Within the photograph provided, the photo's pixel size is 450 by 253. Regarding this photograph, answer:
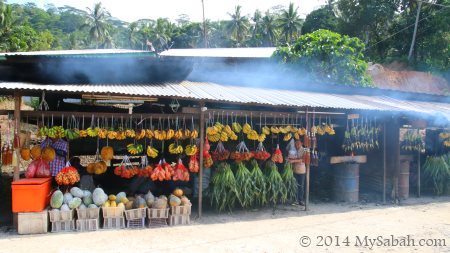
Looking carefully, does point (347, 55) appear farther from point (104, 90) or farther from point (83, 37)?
point (83, 37)

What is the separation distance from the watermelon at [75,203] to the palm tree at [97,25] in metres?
47.2

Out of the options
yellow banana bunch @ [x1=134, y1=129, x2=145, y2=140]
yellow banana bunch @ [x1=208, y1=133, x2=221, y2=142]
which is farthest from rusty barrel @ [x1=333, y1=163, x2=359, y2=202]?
yellow banana bunch @ [x1=134, y1=129, x2=145, y2=140]

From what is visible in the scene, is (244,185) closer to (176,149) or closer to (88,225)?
(176,149)

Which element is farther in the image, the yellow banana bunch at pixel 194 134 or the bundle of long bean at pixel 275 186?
the bundle of long bean at pixel 275 186

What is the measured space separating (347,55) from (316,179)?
8.96 m

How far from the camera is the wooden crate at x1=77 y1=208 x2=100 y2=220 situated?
22.4ft

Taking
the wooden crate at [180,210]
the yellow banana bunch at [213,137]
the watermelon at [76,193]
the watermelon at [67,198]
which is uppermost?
the yellow banana bunch at [213,137]

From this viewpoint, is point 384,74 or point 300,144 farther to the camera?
point 384,74

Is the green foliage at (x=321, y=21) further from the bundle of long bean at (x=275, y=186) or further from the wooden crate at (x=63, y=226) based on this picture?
the wooden crate at (x=63, y=226)

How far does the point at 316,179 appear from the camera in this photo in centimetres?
1238

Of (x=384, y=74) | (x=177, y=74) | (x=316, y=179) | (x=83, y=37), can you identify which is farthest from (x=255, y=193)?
(x=83, y=37)

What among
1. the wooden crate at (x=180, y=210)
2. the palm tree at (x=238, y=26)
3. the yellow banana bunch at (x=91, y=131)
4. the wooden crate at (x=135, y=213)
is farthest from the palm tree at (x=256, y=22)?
the wooden crate at (x=135, y=213)

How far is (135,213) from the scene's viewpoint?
7152mm

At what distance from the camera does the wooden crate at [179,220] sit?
7450mm
